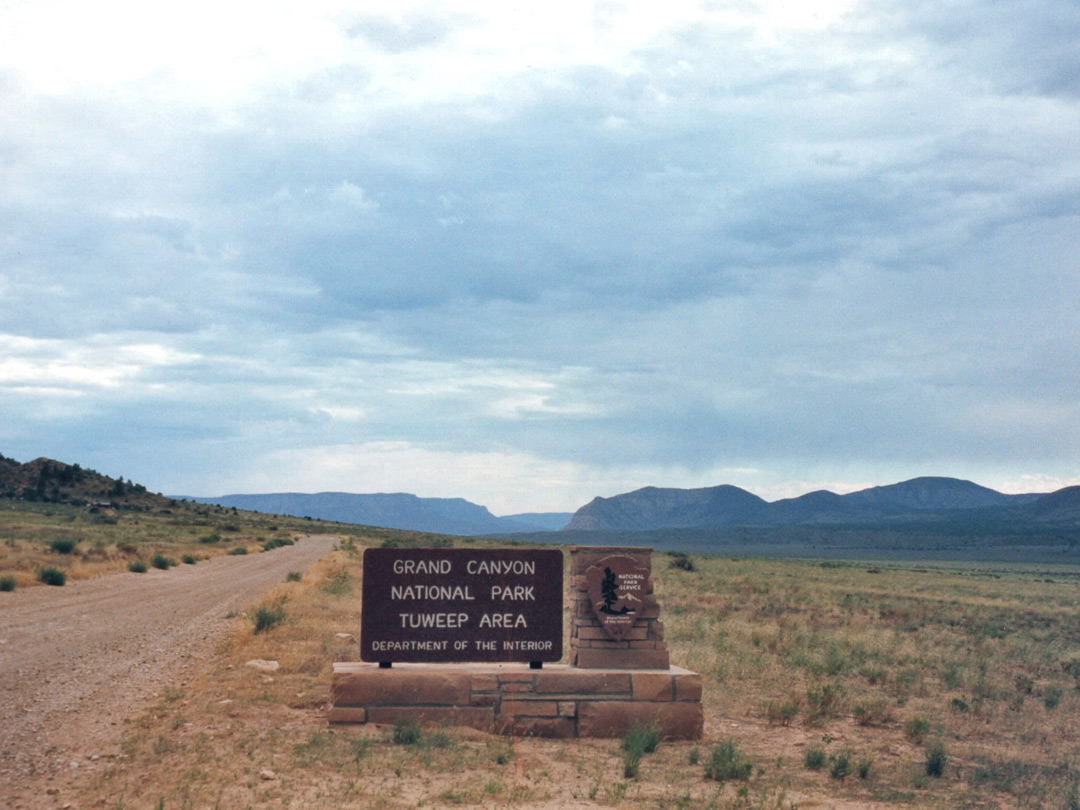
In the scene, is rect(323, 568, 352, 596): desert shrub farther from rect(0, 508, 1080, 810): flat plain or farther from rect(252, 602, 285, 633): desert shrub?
rect(252, 602, 285, 633): desert shrub

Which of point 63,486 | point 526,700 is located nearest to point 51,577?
point 526,700

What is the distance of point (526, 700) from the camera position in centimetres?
1188

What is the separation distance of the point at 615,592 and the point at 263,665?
21.1 ft

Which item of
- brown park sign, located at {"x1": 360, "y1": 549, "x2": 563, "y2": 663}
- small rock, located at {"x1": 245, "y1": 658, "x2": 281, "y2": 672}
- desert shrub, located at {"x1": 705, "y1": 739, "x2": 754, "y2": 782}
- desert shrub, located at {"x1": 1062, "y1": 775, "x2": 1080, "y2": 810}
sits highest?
brown park sign, located at {"x1": 360, "y1": 549, "x2": 563, "y2": 663}

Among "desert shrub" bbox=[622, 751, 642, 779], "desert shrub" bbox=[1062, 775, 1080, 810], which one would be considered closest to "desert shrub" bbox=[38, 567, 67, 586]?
"desert shrub" bbox=[622, 751, 642, 779]

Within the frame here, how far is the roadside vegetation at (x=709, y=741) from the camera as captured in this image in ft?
29.5

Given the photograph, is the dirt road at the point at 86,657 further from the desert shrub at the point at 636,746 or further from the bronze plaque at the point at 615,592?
the bronze plaque at the point at 615,592

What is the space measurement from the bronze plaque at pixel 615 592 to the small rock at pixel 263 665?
5.91 m

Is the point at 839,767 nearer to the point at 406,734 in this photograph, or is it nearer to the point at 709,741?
the point at 709,741

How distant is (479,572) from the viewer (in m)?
12.6

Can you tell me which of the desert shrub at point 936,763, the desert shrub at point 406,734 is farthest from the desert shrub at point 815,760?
Result: the desert shrub at point 406,734

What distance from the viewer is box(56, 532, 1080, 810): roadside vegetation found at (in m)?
8.98

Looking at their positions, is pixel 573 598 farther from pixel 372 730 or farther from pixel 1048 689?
pixel 1048 689

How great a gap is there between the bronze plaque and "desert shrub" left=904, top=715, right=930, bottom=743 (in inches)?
176
